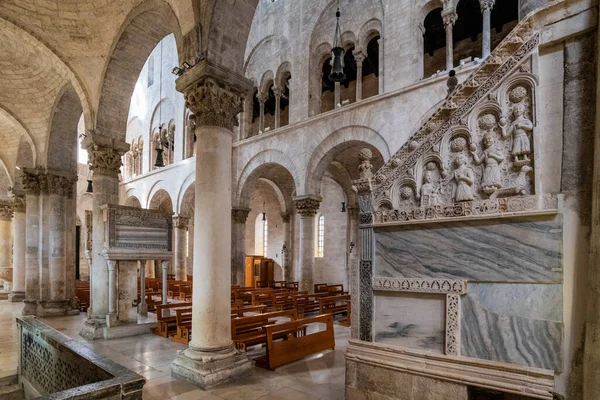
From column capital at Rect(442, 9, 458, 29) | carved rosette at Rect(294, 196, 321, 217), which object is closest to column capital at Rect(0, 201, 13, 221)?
carved rosette at Rect(294, 196, 321, 217)

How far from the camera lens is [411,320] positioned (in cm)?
342

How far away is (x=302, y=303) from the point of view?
11102 millimetres

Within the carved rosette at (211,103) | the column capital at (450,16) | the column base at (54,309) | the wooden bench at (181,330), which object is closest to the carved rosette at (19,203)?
the column base at (54,309)

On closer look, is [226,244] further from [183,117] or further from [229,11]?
[183,117]

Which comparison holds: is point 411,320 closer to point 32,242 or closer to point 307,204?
point 307,204

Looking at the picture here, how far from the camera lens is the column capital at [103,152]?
8578 millimetres

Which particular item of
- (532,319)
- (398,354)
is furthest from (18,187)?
(532,319)

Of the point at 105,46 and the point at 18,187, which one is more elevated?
the point at 105,46

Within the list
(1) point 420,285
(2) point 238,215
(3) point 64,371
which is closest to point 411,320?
(1) point 420,285

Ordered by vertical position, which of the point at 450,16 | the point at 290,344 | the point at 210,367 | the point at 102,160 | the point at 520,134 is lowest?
the point at 290,344

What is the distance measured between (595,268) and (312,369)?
4.49 meters

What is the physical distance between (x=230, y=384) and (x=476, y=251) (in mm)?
3762

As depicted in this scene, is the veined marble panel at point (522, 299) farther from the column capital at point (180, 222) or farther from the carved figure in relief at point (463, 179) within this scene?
the column capital at point (180, 222)

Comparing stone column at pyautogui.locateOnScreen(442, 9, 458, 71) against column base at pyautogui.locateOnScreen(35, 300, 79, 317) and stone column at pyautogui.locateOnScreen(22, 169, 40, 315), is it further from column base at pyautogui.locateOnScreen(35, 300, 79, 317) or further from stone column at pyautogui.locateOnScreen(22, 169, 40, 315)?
column base at pyautogui.locateOnScreen(35, 300, 79, 317)
